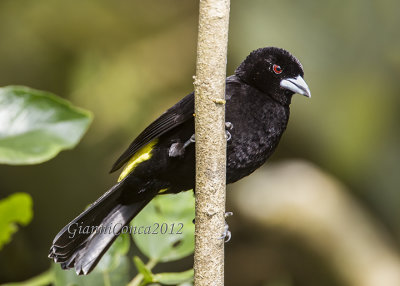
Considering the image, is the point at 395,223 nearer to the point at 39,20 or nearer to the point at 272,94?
the point at 272,94

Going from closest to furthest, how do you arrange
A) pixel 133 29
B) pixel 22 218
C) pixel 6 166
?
1. pixel 22 218
2. pixel 6 166
3. pixel 133 29

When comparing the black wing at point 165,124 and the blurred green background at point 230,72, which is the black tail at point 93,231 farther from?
the blurred green background at point 230,72

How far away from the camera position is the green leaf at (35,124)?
5.57 feet

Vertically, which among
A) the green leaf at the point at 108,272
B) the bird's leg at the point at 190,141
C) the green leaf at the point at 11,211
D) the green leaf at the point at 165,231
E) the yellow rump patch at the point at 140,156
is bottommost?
the green leaf at the point at 108,272

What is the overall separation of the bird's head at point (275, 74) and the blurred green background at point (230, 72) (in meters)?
1.87

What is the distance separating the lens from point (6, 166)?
4738 millimetres

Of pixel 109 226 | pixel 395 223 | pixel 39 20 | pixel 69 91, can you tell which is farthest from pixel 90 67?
pixel 395 223

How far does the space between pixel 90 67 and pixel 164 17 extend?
A: 81 cm

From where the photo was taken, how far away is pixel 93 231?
279 centimetres

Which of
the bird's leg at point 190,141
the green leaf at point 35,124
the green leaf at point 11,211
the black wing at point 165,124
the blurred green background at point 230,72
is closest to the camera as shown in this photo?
the green leaf at point 35,124

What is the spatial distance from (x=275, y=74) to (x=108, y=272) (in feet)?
3.99

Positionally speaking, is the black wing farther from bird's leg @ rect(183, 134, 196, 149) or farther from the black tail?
the black tail

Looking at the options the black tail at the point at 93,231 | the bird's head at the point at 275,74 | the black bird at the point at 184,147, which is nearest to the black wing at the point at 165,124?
the black bird at the point at 184,147

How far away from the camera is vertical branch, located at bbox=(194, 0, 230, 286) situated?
178cm
